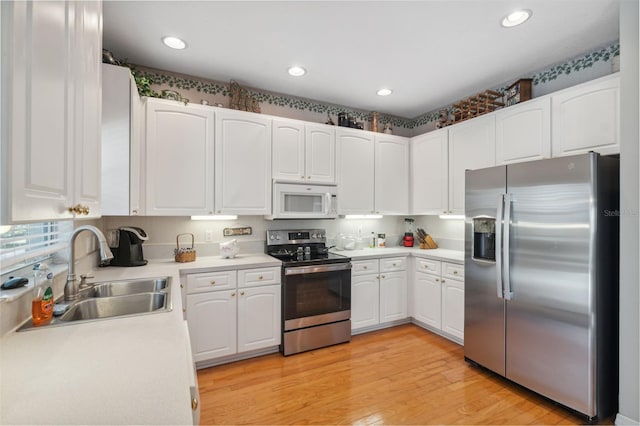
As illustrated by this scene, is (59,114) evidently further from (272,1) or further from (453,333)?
(453,333)

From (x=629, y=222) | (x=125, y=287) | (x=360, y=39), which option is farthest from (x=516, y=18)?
(x=125, y=287)

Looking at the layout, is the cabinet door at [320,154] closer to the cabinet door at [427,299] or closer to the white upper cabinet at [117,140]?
the cabinet door at [427,299]

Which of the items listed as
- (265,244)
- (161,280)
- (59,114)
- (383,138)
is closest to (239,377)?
(161,280)

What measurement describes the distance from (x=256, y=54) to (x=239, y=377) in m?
2.67

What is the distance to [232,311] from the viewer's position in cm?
265

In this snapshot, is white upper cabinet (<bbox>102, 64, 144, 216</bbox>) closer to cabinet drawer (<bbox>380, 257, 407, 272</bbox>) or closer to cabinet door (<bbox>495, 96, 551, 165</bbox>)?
cabinet drawer (<bbox>380, 257, 407, 272</bbox>)

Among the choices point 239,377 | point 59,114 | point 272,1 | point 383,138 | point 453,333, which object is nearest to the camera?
point 59,114

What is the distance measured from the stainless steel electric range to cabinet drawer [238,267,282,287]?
8 centimetres

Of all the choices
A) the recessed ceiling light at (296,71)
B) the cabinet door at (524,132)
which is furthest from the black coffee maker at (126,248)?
the cabinet door at (524,132)

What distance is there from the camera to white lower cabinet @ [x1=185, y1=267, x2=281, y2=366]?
99.2 inches

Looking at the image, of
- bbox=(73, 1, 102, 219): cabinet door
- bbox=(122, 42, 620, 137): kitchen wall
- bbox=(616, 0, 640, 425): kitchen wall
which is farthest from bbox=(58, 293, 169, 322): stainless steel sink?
bbox=(616, 0, 640, 425): kitchen wall

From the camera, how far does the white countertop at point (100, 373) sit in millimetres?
703

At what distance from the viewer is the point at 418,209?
3.74 meters

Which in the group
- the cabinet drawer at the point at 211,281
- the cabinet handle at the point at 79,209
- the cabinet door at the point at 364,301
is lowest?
the cabinet door at the point at 364,301
